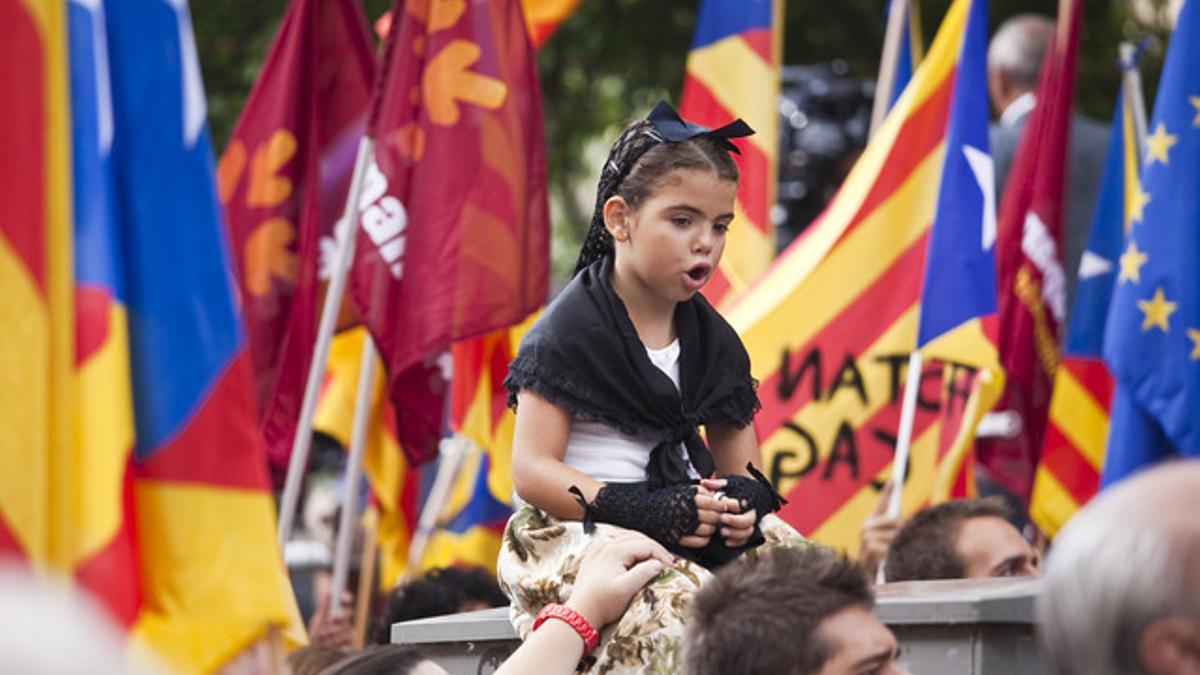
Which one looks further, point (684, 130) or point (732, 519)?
point (684, 130)

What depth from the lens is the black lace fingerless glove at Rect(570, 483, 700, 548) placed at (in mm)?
3830

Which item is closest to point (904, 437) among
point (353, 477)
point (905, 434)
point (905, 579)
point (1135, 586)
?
point (905, 434)

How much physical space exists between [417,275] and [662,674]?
11.2ft

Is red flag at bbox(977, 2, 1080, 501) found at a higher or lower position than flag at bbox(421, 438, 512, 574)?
higher

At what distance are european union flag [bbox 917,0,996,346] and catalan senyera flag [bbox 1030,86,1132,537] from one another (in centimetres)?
51

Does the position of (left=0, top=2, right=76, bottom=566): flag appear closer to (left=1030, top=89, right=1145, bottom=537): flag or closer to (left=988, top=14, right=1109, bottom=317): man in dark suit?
(left=1030, top=89, right=1145, bottom=537): flag

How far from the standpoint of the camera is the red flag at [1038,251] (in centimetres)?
823

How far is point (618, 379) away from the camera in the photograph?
400 cm

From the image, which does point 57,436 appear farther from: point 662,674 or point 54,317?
point 662,674

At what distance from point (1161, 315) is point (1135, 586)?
518 cm

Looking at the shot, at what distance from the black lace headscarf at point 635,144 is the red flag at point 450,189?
2.66 m

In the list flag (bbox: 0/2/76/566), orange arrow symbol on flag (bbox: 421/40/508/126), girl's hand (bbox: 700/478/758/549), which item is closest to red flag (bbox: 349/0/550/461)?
orange arrow symbol on flag (bbox: 421/40/508/126)

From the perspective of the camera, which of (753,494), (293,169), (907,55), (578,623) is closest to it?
(578,623)

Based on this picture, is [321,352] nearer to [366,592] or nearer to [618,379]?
[366,592]
